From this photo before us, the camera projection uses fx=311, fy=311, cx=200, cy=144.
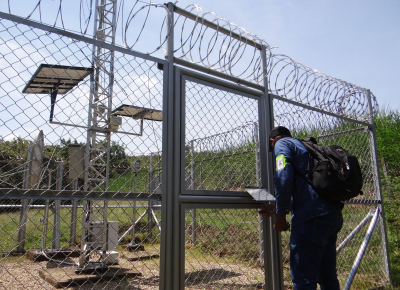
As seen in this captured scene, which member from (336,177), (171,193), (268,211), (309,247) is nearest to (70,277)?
(171,193)

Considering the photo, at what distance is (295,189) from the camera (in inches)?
109

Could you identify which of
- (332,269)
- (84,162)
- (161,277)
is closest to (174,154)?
(161,277)

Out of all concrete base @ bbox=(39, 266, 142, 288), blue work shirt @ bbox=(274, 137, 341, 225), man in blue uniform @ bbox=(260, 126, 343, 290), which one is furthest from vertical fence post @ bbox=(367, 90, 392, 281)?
concrete base @ bbox=(39, 266, 142, 288)

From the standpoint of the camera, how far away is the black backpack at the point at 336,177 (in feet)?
Answer: 8.39

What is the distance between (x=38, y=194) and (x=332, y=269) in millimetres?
2537

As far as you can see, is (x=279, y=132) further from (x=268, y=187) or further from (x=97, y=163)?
(x=97, y=163)

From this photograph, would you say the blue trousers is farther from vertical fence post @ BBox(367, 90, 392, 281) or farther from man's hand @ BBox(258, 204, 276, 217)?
vertical fence post @ BBox(367, 90, 392, 281)

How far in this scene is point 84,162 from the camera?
6.18m

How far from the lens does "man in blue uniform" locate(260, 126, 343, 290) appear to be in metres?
2.57

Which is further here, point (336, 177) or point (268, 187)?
point (268, 187)

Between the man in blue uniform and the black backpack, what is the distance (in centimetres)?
8

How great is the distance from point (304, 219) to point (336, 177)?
0.44 metres

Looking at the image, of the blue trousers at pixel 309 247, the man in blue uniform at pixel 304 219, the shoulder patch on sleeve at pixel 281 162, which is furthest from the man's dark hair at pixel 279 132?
the blue trousers at pixel 309 247

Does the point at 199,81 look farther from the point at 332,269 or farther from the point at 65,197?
the point at 332,269
